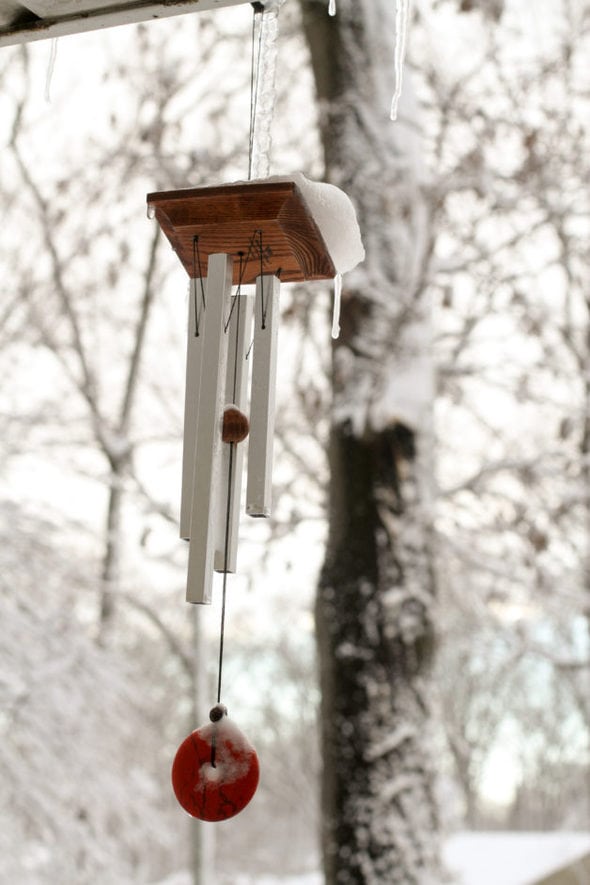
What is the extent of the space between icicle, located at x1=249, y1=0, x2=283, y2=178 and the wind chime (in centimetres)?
18

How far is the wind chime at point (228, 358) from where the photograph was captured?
162 centimetres

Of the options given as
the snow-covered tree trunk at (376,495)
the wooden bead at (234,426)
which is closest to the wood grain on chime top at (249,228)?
the wooden bead at (234,426)

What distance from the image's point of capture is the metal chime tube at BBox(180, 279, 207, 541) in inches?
67.2

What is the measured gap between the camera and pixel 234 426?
66.6 inches

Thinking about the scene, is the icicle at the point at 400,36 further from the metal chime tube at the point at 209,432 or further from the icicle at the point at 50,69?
the icicle at the point at 50,69

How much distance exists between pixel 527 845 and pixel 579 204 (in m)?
6.75

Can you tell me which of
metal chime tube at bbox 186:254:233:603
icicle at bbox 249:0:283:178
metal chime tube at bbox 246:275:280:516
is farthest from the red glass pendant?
icicle at bbox 249:0:283:178

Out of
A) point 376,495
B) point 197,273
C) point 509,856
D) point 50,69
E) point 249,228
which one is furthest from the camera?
point 509,856

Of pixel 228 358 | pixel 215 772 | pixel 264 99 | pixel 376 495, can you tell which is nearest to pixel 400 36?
pixel 264 99

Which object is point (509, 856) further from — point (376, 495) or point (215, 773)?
point (215, 773)

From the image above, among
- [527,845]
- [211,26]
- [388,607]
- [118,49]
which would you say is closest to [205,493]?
[388,607]

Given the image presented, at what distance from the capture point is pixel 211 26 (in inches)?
251

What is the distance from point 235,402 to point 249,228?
30 centimetres

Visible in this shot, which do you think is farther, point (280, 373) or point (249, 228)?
point (280, 373)
